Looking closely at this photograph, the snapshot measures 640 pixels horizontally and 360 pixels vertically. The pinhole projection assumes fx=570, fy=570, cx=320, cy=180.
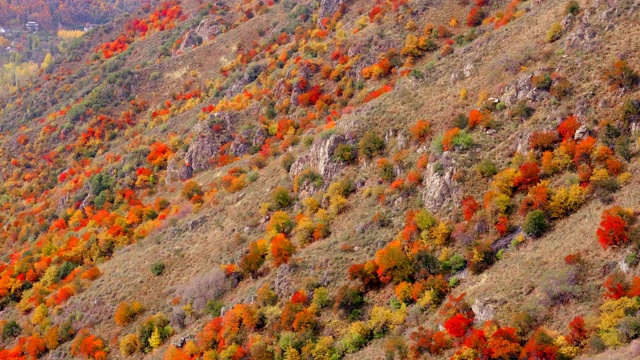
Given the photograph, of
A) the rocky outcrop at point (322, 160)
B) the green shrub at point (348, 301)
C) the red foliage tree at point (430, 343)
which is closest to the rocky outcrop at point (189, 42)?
the rocky outcrop at point (322, 160)

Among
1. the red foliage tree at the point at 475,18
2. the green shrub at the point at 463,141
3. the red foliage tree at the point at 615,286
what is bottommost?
the red foliage tree at the point at 615,286

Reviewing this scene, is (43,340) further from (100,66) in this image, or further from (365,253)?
(100,66)

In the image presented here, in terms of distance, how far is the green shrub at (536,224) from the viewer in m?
46.5

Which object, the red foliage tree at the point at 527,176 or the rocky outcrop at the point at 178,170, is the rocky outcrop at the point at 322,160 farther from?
the rocky outcrop at the point at 178,170

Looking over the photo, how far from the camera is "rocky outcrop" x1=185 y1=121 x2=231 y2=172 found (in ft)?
304

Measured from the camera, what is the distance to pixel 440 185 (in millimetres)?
55406

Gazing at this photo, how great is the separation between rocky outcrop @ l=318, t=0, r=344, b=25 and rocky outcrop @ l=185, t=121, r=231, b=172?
117ft

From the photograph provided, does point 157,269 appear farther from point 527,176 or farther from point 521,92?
point 521,92

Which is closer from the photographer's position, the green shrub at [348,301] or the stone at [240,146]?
the green shrub at [348,301]

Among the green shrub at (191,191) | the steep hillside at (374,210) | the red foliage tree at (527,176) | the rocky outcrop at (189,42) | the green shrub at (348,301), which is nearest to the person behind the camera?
the steep hillside at (374,210)

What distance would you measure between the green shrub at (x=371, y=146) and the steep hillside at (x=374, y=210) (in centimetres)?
32

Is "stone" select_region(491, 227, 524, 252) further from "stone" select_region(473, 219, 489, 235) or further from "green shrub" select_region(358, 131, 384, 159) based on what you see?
"green shrub" select_region(358, 131, 384, 159)

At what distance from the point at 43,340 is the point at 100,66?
104066mm

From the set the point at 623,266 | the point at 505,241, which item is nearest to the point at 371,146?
the point at 505,241
